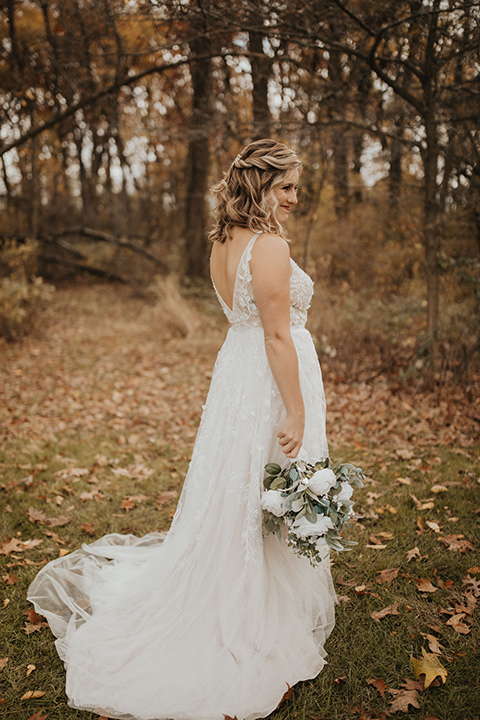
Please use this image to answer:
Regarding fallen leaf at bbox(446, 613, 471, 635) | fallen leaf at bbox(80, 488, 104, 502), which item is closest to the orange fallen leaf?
fallen leaf at bbox(80, 488, 104, 502)

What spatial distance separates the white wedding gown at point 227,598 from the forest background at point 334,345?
19 centimetres

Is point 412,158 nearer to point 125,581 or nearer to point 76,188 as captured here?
point 125,581

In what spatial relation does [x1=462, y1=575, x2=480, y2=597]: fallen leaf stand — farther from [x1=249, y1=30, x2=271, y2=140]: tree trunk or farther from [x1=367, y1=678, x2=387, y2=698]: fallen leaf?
[x1=249, y1=30, x2=271, y2=140]: tree trunk

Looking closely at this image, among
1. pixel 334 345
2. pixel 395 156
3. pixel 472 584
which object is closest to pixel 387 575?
pixel 472 584

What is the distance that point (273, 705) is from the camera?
2.18 metres

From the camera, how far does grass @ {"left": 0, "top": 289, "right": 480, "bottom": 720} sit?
93.1 inches

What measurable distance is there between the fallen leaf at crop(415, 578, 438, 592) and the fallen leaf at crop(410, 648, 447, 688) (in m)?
0.51

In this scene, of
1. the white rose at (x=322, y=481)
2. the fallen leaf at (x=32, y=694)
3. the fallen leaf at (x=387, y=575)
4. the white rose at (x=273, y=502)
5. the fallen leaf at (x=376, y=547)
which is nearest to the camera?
the white rose at (x=322, y=481)

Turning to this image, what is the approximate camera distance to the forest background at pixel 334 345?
278 cm

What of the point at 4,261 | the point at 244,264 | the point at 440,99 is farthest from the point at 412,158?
the point at 244,264

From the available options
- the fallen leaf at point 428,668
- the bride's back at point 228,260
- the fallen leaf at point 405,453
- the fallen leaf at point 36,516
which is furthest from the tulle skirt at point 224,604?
the fallen leaf at point 405,453

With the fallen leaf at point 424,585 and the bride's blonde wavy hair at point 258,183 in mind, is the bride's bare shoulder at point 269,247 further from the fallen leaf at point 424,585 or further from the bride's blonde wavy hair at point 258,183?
the fallen leaf at point 424,585

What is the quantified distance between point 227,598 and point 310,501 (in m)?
0.75

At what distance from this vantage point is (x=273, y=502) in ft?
7.25
